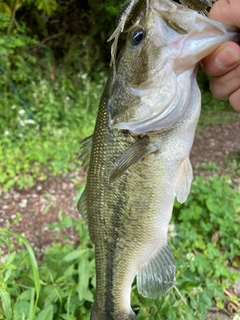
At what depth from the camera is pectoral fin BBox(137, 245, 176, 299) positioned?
5.18 feet

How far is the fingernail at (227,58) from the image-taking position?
3.99 feet

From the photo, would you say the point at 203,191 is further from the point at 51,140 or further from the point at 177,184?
the point at 51,140

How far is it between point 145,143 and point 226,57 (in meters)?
0.42

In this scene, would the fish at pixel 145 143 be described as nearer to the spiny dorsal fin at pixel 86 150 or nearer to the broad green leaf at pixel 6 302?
the spiny dorsal fin at pixel 86 150

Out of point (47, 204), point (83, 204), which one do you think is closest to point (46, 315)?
point (83, 204)

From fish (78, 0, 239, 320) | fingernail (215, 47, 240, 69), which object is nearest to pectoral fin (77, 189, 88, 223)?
fish (78, 0, 239, 320)

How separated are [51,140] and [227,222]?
2631 mm

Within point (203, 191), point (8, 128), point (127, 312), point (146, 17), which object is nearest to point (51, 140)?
point (8, 128)

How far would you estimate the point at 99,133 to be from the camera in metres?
1.42

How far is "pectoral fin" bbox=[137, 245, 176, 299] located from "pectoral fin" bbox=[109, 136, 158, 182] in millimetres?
497

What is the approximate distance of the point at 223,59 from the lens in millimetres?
1251

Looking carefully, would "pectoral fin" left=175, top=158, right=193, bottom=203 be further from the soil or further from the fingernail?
the soil

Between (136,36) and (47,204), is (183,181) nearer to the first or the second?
(136,36)

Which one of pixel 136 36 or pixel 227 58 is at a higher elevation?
pixel 227 58
